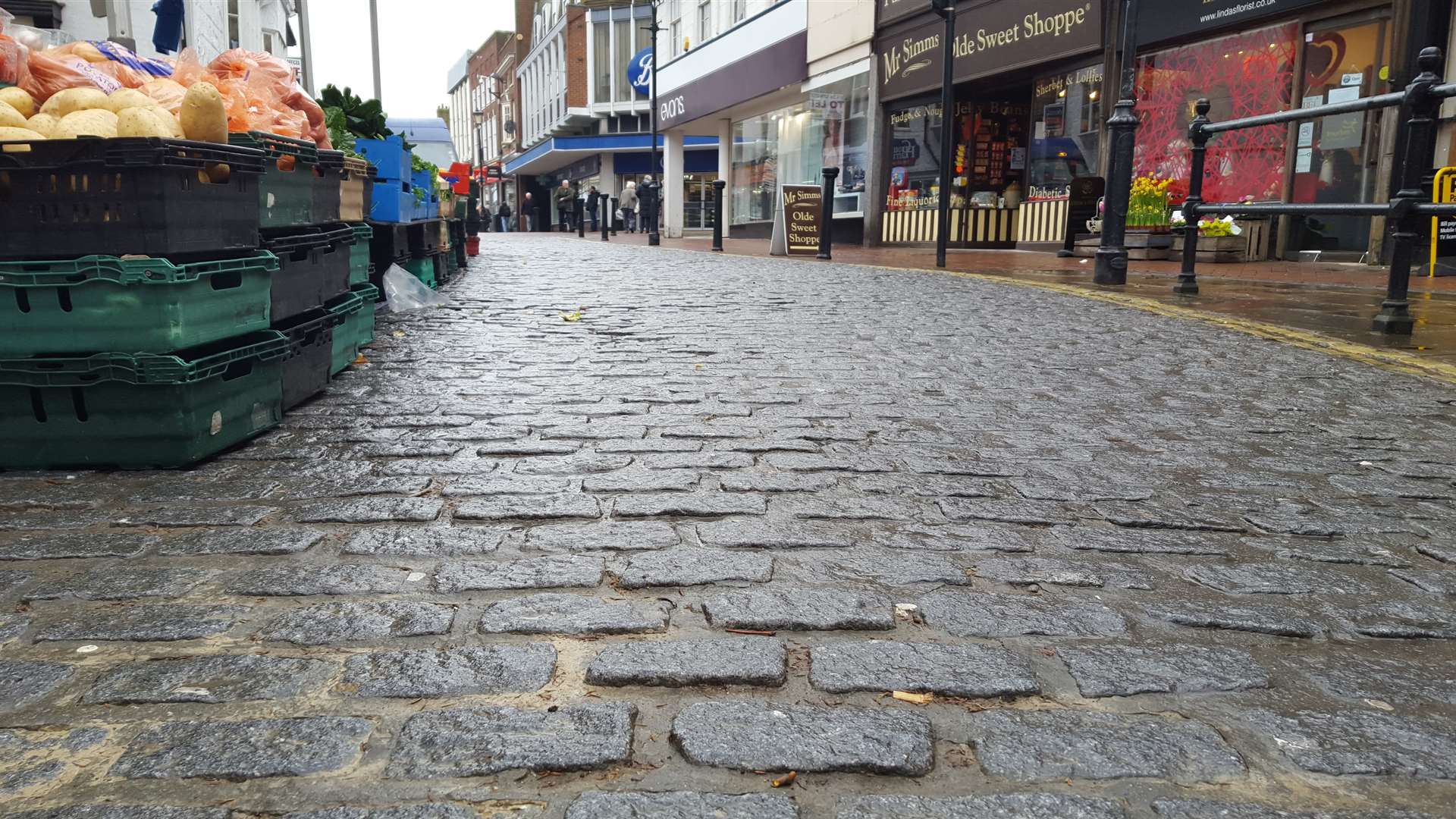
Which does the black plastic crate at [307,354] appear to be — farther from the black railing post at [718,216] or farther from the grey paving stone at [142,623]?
the black railing post at [718,216]

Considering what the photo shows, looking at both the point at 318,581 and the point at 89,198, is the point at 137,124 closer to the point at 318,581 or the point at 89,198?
the point at 89,198

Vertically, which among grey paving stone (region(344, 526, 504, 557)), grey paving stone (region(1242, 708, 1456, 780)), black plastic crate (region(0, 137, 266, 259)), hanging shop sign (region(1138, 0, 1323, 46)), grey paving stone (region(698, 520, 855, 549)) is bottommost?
grey paving stone (region(1242, 708, 1456, 780))

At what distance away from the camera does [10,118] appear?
346 cm

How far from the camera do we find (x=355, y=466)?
357 cm

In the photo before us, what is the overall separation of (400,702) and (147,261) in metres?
2.10

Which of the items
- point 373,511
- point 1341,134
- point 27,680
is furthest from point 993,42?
point 27,680

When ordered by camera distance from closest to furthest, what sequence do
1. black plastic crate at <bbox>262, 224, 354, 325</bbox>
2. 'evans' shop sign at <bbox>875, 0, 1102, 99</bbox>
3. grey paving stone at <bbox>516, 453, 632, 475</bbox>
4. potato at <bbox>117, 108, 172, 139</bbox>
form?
potato at <bbox>117, 108, 172, 139</bbox> → grey paving stone at <bbox>516, 453, 632, 475</bbox> → black plastic crate at <bbox>262, 224, 354, 325</bbox> → 'evans' shop sign at <bbox>875, 0, 1102, 99</bbox>

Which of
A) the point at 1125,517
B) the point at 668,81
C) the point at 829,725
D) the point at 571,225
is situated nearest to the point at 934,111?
the point at 668,81

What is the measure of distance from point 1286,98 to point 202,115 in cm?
1215

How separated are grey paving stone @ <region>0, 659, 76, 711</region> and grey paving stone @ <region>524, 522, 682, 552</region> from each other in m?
1.05

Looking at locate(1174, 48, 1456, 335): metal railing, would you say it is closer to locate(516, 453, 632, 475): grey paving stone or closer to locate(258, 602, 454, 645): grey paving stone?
locate(516, 453, 632, 475): grey paving stone

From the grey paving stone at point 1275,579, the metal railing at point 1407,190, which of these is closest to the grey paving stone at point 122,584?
the grey paving stone at point 1275,579

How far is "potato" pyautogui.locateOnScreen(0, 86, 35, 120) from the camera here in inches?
142

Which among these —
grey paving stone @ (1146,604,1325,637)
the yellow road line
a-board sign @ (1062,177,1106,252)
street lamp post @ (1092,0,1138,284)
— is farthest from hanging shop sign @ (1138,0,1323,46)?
grey paving stone @ (1146,604,1325,637)
